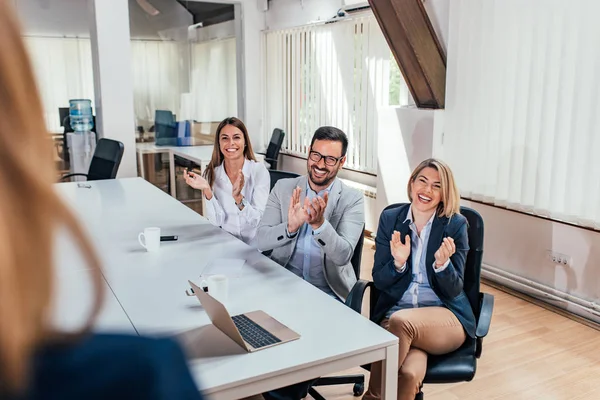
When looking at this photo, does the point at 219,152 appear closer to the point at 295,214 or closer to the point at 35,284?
the point at 295,214

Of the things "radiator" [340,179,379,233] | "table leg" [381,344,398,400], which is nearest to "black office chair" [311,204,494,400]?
"table leg" [381,344,398,400]

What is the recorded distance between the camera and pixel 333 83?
642 centimetres

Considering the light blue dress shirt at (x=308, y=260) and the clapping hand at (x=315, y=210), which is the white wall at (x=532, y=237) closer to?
the light blue dress shirt at (x=308, y=260)

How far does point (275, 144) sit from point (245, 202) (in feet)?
12.0

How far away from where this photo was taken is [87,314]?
0.50m

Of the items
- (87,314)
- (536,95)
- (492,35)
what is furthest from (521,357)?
(87,314)

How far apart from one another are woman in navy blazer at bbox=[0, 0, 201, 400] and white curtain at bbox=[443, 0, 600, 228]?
3767mm

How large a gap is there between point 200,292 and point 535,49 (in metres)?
3.19

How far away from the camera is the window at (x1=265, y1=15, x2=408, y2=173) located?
18.7 ft

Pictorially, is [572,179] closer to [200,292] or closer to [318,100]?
[200,292]

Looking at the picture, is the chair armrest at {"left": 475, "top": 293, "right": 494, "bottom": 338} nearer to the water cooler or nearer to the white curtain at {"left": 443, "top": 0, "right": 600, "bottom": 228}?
the white curtain at {"left": 443, "top": 0, "right": 600, "bottom": 228}

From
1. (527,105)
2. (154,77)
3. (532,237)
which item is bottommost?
(532,237)

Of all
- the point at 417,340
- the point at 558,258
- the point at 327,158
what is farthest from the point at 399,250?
the point at 558,258

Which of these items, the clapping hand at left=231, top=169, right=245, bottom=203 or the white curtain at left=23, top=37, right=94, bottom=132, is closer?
the clapping hand at left=231, top=169, right=245, bottom=203
